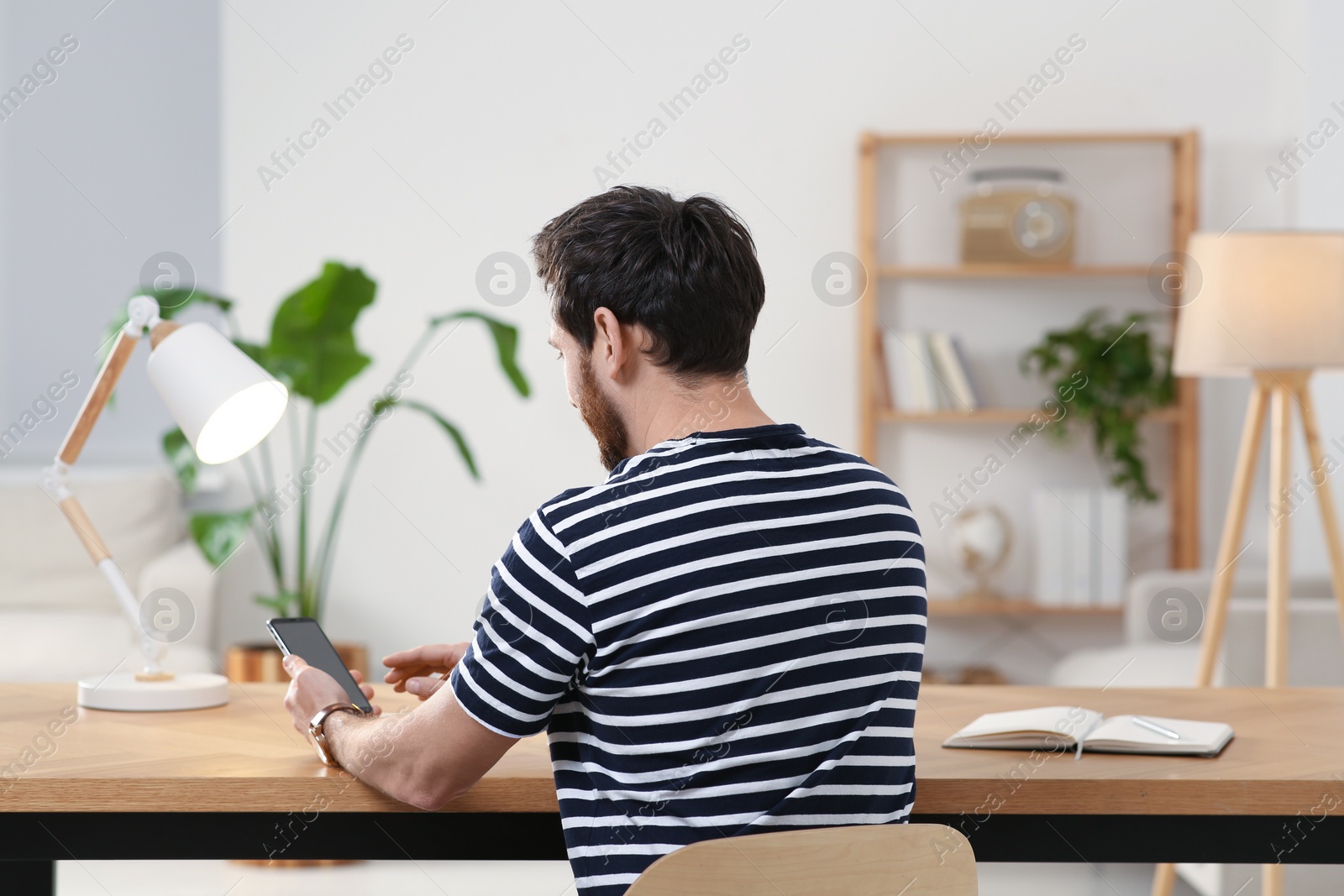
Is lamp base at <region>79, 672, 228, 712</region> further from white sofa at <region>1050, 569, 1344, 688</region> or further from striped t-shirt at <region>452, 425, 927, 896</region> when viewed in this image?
white sofa at <region>1050, 569, 1344, 688</region>

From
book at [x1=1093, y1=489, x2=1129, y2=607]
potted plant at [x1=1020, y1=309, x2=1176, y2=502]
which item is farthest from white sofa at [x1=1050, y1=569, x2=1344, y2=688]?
potted plant at [x1=1020, y1=309, x2=1176, y2=502]

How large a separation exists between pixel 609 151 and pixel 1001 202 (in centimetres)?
117

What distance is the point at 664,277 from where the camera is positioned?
1.08 meters

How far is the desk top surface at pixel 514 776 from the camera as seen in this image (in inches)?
44.3

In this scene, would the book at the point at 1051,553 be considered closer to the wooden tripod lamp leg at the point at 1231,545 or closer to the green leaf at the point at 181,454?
the wooden tripod lamp leg at the point at 1231,545

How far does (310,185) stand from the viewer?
3762mm

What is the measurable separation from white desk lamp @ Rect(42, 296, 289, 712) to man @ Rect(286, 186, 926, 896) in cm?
45

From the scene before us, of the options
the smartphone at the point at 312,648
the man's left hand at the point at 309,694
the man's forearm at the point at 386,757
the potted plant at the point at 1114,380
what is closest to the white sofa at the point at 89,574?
the smartphone at the point at 312,648

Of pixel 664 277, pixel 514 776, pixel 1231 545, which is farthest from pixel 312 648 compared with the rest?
pixel 1231 545

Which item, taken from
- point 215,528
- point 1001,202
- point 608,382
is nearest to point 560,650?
point 608,382

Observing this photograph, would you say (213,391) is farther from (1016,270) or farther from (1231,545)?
(1016,270)

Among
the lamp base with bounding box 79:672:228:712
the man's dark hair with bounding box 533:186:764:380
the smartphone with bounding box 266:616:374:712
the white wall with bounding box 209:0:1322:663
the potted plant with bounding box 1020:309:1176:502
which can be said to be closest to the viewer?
the man's dark hair with bounding box 533:186:764:380

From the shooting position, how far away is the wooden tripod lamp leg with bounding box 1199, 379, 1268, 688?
7.44ft

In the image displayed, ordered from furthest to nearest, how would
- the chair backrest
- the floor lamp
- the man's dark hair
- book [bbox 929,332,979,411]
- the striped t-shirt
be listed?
book [bbox 929,332,979,411]
the floor lamp
the man's dark hair
the striped t-shirt
the chair backrest
